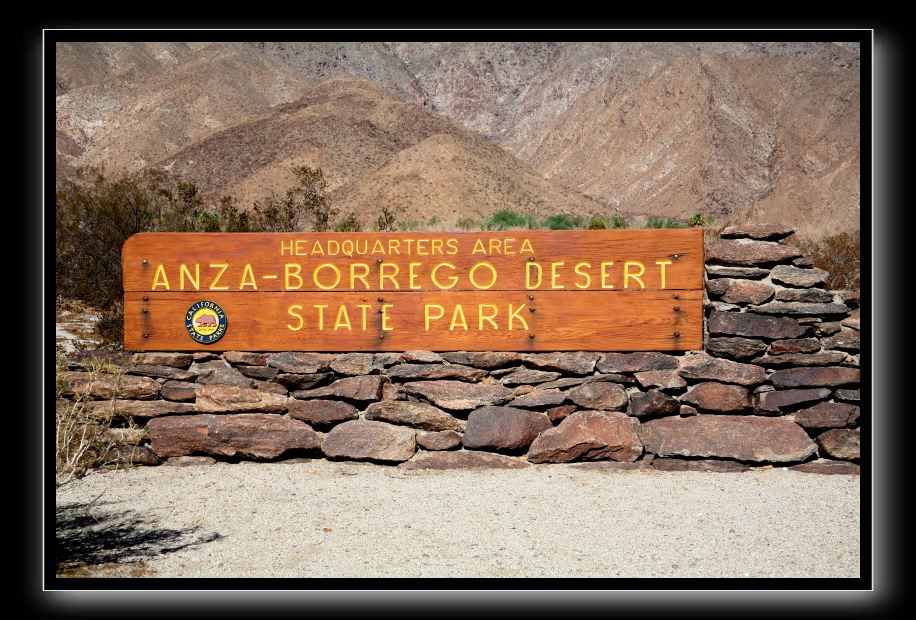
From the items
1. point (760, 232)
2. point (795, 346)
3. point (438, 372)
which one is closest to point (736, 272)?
point (760, 232)

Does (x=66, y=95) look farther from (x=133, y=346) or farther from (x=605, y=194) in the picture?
(x=133, y=346)

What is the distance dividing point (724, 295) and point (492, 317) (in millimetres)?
1689

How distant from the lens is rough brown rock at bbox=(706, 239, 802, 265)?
5.75 metres

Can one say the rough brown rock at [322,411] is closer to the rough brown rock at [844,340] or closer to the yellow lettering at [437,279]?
the yellow lettering at [437,279]

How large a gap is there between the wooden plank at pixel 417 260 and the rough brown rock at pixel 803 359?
2.30ft

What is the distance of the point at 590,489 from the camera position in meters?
4.96

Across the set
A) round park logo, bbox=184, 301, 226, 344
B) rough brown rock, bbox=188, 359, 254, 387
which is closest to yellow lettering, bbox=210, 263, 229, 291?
round park logo, bbox=184, 301, 226, 344

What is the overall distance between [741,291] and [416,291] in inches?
92.7

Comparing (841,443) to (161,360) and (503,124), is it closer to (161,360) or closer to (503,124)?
(161,360)

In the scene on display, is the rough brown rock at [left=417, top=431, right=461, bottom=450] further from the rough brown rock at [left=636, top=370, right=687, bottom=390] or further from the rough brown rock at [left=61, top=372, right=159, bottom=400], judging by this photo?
the rough brown rock at [left=61, top=372, right=159, bottom=400]

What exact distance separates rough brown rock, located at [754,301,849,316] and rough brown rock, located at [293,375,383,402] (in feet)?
9.18

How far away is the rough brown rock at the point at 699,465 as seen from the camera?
5.37 metres

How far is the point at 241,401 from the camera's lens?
18.9ft

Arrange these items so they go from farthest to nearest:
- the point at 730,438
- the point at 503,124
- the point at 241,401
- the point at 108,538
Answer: the point at 503,124 → the point at 241,401 → the point at 730,438 → the point at 108,538
